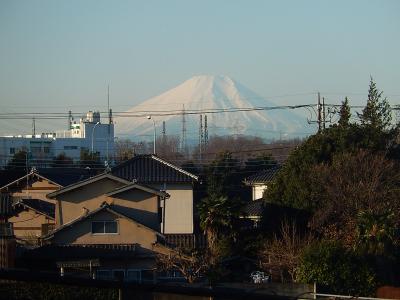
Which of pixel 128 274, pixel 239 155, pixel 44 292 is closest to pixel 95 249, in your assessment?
pixel 128 274

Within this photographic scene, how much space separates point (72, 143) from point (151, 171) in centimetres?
4724

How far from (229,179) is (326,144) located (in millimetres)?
17458

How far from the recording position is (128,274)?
22.6m

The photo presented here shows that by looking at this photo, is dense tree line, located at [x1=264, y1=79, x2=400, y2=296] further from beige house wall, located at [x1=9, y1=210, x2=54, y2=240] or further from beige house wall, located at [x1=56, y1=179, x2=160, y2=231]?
beige house wall, located at [x1=9, y1=210, x2=54, y2=240]

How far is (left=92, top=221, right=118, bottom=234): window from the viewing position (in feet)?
78.6

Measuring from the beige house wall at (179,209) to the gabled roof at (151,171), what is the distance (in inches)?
16.5

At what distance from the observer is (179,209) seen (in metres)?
34.0

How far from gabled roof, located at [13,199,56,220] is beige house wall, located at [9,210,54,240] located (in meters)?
0.17

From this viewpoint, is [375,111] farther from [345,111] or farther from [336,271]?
[336,271]

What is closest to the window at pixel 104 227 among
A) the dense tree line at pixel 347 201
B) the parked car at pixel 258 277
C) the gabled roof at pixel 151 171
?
the parked car at pixel 258 277

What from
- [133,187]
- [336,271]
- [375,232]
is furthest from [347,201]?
[133,187]

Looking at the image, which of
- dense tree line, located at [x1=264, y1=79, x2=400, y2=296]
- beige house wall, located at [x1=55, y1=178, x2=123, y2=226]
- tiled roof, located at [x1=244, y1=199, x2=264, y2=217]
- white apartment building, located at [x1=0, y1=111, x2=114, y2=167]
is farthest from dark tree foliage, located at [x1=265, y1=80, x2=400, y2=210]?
white apartment building, located at [x1=0, y1=111, x2=114, y2=167]

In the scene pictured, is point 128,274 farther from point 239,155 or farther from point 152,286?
point 239,155

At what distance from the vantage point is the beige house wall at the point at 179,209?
111 feet
